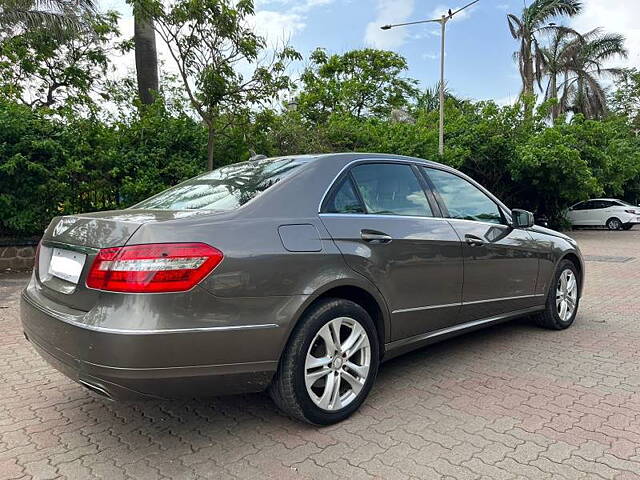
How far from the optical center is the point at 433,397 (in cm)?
342

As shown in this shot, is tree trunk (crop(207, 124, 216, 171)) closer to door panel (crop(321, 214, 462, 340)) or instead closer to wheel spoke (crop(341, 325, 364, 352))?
door panel (crop(321, 214, 462, 340))

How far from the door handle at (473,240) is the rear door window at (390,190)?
14.8 inches

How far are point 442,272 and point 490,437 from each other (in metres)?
1.18

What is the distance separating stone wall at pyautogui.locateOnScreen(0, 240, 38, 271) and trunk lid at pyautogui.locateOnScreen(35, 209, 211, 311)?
6557 mm

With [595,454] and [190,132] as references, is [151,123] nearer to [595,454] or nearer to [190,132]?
[190,132]

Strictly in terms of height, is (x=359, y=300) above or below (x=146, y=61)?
below

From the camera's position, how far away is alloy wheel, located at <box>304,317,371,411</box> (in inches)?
113

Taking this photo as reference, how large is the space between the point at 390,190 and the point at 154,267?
5.97 feet

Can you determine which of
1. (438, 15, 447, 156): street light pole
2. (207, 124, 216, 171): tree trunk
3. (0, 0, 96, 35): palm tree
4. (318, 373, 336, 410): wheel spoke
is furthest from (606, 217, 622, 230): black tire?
(318, 373, 336, 410): wheel spoke

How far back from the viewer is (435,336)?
12.1 ft

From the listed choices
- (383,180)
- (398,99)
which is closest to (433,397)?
(383,180)

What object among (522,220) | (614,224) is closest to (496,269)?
(522,220)

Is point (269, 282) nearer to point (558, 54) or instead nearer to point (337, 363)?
point (337, 363)

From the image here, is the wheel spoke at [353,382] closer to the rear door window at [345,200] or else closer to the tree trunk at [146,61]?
the rear door window at [345,200]
